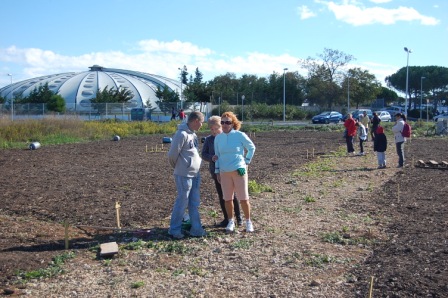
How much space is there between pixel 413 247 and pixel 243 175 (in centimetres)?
241

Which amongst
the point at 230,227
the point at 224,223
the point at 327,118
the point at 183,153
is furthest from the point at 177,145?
the point at 327,118

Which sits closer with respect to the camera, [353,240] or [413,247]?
[413,247]

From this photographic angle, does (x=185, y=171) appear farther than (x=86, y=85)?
No

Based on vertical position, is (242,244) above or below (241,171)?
below

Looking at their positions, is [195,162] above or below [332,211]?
above

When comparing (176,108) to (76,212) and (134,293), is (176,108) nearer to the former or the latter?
(76,212)

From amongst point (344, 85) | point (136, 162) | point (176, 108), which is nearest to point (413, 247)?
point (136, 162)

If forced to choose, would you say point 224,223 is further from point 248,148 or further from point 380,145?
point 380,145

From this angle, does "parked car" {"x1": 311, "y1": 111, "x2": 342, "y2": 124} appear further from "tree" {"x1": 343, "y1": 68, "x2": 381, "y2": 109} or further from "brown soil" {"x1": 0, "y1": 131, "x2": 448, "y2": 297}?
"brown soil" {"x1": 0, "y1": 131, "x2": 448, "y2": 297}

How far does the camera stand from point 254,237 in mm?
7344

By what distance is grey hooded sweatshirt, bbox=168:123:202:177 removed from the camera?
7.34 m

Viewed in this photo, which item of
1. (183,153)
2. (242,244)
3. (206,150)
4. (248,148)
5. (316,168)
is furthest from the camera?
(316,168)

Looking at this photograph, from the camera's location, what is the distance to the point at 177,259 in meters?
6.38

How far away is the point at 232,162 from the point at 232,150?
169mm
